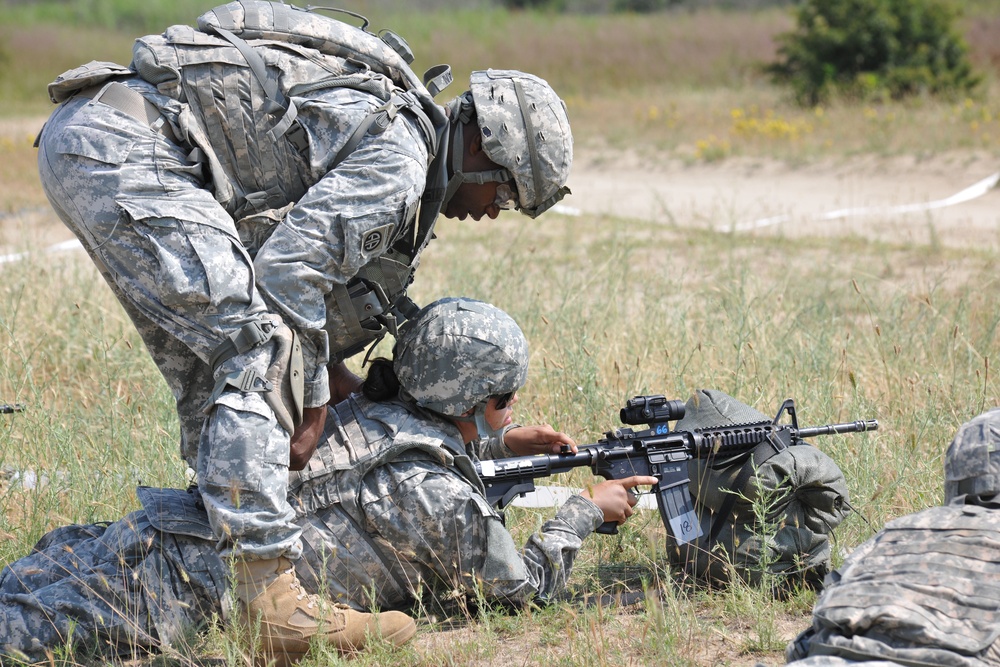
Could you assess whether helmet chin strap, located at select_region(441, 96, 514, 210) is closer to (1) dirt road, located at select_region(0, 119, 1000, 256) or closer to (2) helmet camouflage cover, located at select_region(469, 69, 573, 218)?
(2) helmet camouflage cover, located at select_region(469, 69, 573, 218)

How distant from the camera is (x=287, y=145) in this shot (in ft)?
11.0

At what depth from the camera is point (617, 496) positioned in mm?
3816

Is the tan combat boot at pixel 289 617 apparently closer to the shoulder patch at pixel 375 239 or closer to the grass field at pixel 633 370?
the grass field at pixel 633 370

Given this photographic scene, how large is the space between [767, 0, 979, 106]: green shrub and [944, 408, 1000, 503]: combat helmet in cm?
1489

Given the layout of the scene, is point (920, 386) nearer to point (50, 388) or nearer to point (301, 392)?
point (301, 392)

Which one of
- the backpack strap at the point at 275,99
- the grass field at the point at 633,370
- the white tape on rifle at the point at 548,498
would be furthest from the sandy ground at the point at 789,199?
the backpack strap at the point at 275,99

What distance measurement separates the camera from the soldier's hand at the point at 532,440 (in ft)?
13.1

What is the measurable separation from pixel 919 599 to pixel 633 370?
10.2 ft

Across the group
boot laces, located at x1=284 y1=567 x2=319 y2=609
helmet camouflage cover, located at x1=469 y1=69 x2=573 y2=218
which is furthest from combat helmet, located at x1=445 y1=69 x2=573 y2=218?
boot laces, located at x1=284 y1=567 x2=319 y2=609

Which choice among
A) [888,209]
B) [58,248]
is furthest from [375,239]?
[888,209]

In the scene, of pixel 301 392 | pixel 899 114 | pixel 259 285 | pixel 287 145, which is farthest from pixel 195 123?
pixel 899 114

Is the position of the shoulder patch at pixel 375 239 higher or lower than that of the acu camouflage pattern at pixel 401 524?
higher

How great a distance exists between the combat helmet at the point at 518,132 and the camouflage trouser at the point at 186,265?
88 cm

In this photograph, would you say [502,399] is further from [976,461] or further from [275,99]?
[976,461]
